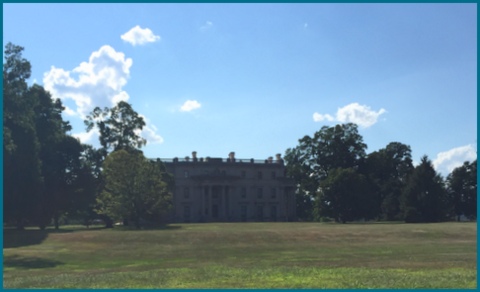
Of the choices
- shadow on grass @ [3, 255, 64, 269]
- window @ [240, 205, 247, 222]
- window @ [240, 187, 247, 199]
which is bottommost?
shadow on grass @ [3, 255, 64, 269]

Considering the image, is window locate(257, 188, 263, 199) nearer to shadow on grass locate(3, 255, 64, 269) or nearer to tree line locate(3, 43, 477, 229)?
tree line locate(3, 43, 477, 229)

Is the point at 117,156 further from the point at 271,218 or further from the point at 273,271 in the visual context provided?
the point at 271,218

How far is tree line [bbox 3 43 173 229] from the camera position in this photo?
47031 mm

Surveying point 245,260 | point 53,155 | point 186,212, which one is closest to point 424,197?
point 53,155

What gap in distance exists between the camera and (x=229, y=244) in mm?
36625

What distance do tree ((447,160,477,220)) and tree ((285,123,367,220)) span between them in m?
16.6

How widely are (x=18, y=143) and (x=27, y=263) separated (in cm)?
2570

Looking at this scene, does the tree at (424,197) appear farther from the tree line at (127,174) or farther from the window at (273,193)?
the window at (273,193)

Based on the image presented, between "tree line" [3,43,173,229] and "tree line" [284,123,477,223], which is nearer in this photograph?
"tree line" [3,43,173,229]

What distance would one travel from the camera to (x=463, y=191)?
93000mm

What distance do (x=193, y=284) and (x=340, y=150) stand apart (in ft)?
246

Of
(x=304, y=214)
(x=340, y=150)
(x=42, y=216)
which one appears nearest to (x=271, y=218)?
(x=304, y=214)

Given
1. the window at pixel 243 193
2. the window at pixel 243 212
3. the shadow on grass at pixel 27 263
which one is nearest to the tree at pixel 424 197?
the window at pixel 243 212

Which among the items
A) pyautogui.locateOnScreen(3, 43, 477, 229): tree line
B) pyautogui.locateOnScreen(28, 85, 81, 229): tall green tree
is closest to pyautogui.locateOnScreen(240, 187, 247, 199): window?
pyautogui.locateOnScreen(3, 43, 477, 229): tree line
